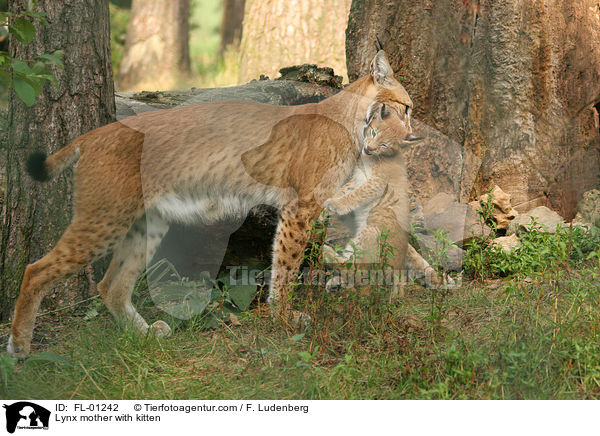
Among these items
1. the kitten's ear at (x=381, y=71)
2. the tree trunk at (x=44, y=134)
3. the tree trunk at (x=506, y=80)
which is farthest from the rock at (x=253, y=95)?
the kitten's ear at (x=381, y=71)

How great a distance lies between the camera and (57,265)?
4.12 m

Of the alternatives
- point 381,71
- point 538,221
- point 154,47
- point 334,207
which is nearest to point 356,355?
point 334,207

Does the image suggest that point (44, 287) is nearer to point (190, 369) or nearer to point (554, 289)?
point (190, 369)

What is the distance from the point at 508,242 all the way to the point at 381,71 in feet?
6.79

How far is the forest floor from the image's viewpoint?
10.8 feet

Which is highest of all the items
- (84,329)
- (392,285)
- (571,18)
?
(571,18)

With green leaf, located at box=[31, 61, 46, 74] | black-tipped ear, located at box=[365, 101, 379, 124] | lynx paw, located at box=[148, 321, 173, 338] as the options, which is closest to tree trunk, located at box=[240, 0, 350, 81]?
black-tipped ear, located at box=[365, 101, 379, 124]

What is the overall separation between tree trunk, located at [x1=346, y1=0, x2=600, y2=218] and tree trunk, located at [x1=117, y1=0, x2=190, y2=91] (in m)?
10.1

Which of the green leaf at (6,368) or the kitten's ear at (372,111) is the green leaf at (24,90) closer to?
the green leaf at (6,368)
